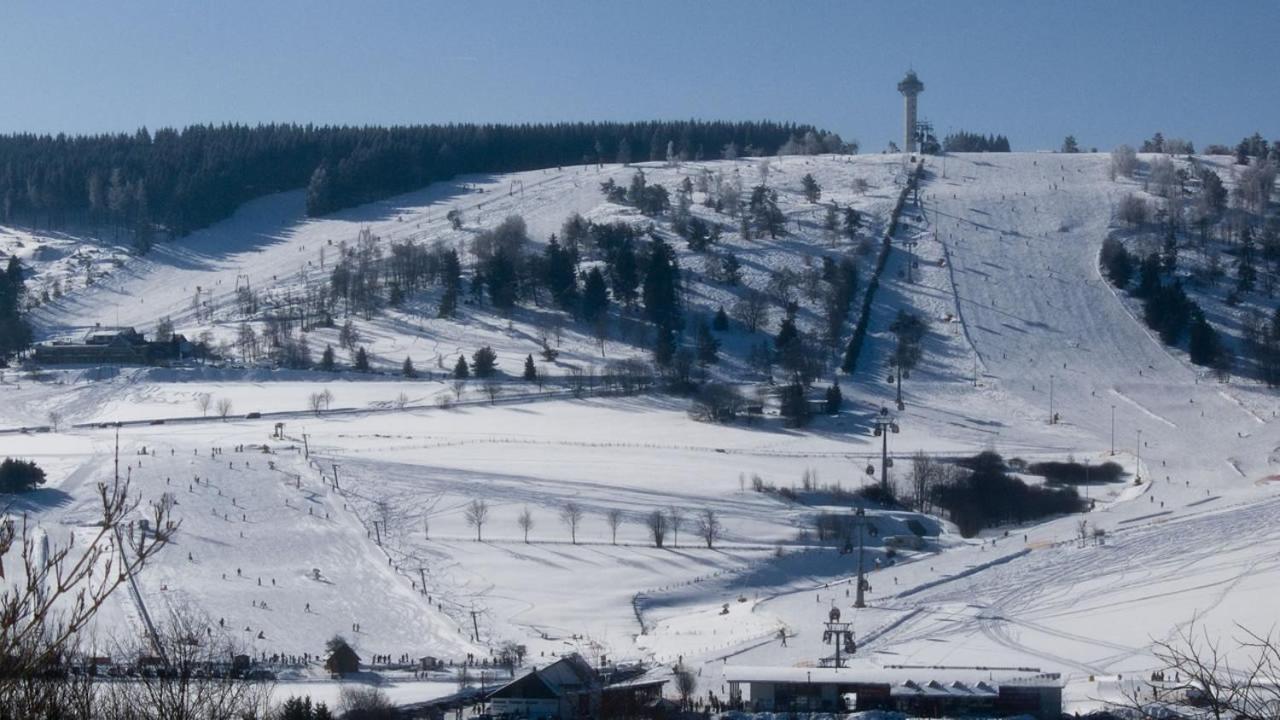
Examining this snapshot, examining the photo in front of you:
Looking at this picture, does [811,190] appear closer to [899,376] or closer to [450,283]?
[450,283]

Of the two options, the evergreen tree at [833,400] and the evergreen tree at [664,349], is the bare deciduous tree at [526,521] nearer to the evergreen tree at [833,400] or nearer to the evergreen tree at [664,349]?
the evergreen tree at [833,400]

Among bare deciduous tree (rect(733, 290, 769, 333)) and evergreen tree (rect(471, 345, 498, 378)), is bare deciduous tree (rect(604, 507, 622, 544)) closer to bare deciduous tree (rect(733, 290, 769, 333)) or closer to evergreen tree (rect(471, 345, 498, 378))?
evergreen tree (rect(471, 345, 498, 378))

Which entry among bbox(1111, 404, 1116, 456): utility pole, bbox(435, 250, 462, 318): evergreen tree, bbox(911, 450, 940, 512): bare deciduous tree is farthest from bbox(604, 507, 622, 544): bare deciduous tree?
bbox(435, 250, 462, 318): evergreen tree

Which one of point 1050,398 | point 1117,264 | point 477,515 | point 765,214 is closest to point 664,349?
point 1050,398

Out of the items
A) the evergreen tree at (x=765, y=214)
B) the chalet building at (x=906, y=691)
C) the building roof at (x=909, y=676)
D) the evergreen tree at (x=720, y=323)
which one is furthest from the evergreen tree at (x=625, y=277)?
the chalet building at (x=906, y=691)

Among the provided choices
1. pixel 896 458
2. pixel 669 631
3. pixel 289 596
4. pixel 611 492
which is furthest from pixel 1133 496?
pixel 289 596
